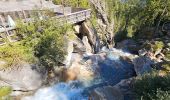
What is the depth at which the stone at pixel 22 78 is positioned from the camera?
726 inches

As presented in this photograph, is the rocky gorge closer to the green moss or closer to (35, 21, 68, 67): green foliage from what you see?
the green moss

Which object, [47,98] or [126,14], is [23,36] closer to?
[47,98]

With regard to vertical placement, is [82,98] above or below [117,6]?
below

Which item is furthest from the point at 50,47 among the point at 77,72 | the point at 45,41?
the point at 77,72

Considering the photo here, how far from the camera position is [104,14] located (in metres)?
36.2

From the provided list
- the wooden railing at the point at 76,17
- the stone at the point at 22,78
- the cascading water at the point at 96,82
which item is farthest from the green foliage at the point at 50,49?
the wooden railing at the point at 76,17

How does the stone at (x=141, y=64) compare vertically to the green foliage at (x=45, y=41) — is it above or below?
below

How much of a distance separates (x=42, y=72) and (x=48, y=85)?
129 centimetres

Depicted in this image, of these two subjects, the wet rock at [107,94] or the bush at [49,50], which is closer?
the wet rock at [107,94]

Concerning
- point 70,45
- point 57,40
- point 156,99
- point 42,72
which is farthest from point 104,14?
point 156,99

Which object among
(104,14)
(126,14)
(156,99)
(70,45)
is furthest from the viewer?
(126,14)

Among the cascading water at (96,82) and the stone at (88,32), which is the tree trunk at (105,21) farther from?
the cascading water at (96,82)

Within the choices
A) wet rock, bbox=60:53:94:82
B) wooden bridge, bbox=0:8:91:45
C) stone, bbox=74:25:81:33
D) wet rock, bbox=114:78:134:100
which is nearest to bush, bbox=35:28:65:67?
wet rock, bbox=60:53:94:82

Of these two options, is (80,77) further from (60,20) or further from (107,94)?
(107,94)
